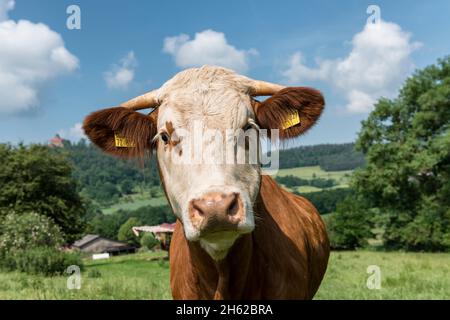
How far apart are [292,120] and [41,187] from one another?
42.3m

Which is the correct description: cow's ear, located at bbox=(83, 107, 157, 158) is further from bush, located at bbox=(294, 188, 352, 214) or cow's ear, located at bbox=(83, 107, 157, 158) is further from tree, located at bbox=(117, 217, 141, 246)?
tree, located at bbox=(117, 217, 141, 246)

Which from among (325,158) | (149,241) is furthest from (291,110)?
(325,158)

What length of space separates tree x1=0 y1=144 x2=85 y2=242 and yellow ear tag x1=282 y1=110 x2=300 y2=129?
39.2 meters

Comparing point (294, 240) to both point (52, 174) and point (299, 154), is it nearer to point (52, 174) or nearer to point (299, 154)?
point (52, 174)

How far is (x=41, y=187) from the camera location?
41.5 meters

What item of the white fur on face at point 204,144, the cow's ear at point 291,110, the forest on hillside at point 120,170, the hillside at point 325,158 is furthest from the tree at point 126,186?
the white fur on face at point 204,144

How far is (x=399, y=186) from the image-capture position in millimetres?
39344

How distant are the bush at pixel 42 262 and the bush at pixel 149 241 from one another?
44242 mm

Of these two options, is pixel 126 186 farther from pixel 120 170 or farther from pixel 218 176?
pixel 218 176

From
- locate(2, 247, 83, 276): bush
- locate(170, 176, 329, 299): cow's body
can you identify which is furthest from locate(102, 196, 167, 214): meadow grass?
locate(170, 176, 329, 299): cow's body

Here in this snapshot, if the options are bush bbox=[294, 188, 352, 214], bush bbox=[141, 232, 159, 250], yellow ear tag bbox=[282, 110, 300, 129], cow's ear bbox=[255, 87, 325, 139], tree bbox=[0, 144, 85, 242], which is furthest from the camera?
bush bbox=[294, 188, 352, 214]

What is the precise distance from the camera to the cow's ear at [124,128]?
10.9 feet

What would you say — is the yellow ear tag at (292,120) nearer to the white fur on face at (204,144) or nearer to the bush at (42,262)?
the white fur on face at (204,144)

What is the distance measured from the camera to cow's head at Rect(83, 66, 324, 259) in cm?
241
